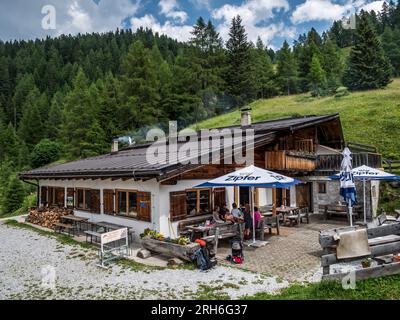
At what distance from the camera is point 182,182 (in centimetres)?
1152

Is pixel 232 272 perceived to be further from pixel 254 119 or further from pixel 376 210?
pixel 254 119

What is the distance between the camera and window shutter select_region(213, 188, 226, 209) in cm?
1298

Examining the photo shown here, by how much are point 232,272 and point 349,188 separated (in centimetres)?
578

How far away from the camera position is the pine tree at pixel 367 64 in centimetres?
4900

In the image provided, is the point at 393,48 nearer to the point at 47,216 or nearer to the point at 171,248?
the point at 47,216

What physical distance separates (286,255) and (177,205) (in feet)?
13.9

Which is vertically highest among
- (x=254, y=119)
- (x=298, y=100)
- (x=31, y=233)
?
(x=298, y=100)

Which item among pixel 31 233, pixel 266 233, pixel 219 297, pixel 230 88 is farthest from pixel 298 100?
pixel 219 297

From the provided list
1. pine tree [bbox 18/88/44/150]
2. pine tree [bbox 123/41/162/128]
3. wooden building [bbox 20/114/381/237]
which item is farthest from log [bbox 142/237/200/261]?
pine tree [bbox 18/88/44/150]

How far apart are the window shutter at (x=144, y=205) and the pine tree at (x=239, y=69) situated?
41.9m

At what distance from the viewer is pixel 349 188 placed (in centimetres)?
1084

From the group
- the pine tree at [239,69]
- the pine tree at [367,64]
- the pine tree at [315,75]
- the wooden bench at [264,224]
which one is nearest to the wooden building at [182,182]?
the wooden bench at [264,224]
